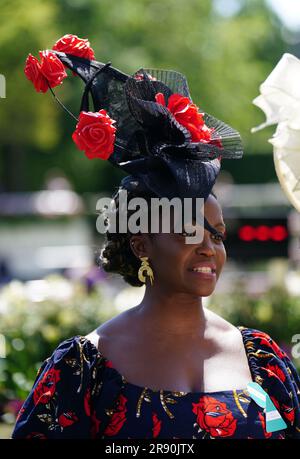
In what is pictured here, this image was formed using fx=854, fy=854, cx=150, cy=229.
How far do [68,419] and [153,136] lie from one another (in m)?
0.93

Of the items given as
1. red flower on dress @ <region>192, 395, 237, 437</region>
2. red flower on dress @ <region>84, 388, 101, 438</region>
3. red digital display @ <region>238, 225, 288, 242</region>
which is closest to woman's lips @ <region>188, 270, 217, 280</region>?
red flower on dress @ <region>192, 395, 237, 437</region>

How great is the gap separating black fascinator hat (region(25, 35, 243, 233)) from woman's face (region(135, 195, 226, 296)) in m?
0.05

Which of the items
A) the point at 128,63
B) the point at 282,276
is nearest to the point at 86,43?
the point at 282,276

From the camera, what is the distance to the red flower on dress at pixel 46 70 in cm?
276

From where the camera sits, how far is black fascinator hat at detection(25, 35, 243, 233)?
2666 mm

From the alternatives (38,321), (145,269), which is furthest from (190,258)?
(38,321)

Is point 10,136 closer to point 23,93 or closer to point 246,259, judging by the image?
point 23,93

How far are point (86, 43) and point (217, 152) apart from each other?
58 centimetres

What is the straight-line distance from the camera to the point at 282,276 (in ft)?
21.5

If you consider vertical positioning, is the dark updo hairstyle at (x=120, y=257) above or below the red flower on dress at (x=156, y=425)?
above

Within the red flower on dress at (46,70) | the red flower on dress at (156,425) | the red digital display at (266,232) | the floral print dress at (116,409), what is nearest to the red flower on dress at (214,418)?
the floral print dress at (116,409)

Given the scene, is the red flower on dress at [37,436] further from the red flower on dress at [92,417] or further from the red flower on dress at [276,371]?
the red flower on dress at [276,371]

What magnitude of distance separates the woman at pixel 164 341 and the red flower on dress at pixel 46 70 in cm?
6
